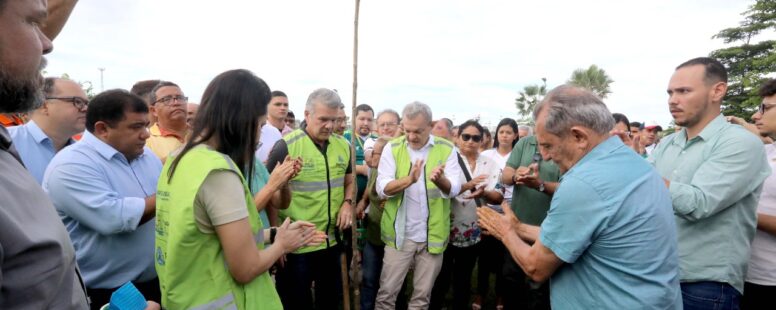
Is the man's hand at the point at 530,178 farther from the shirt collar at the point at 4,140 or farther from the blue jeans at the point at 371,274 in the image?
the shirt collar at the point at 4,140

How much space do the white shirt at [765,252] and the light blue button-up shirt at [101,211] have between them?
13.6 ft

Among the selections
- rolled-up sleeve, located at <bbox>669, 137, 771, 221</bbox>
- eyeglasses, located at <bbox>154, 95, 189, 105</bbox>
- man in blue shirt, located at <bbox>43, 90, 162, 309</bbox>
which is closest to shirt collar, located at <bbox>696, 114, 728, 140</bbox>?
rolled-up sleeve, located at <bbox>669, 137, 771, 221</bbox>

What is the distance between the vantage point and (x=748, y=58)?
2805cm

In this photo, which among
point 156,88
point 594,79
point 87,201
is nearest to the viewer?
point 87,201

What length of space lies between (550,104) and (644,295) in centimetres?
100

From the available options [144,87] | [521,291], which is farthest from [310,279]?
[144,87]

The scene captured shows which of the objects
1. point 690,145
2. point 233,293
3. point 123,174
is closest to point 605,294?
point 690,145

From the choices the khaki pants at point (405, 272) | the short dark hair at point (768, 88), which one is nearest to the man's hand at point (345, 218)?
the khaki pants at point (405, 272)

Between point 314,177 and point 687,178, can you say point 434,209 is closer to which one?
point 314,177

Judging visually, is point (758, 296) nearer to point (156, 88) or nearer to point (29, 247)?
point (29, 247)

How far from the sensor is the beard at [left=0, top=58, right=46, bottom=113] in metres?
0.88

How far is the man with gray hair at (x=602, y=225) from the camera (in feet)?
5.83

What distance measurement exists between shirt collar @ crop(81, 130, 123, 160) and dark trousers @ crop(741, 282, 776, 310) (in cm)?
447

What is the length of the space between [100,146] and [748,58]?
3868 centimetres
